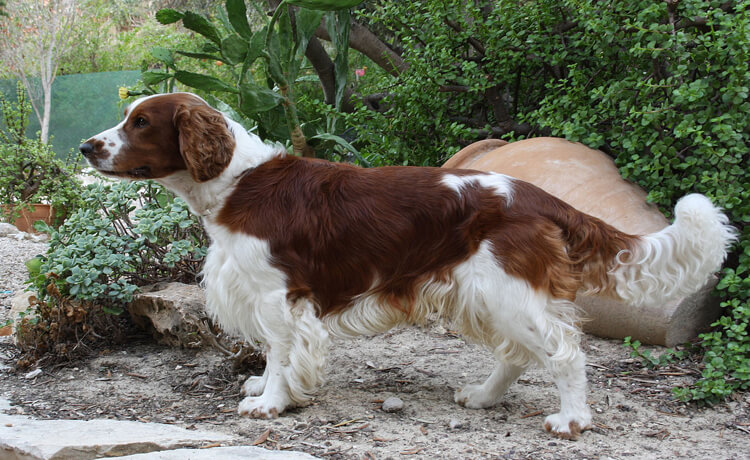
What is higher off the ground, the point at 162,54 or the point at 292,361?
the point at 162,54

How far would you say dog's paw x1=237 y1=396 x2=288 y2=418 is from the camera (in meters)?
2.96

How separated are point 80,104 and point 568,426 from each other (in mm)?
16438

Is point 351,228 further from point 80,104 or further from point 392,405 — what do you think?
point 80,104

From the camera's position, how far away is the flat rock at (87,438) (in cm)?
240

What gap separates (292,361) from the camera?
2.91 m

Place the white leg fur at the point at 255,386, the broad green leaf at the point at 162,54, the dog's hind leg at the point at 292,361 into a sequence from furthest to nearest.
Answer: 1. the broad green leaf at the point at 162,54
2. the white leg fur at the point at 255,386
3. the dog's hind leg at the point at 292,361

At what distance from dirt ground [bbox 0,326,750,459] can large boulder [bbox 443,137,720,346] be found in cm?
18

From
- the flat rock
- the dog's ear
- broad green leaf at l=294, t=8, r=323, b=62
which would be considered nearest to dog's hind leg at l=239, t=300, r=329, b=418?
the flat rock

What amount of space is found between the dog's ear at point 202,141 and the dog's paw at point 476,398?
4.91ft

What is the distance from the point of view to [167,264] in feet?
13.5

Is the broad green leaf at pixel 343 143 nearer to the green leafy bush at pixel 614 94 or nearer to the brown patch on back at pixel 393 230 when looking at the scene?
the green leafy bush at pixel 614 94

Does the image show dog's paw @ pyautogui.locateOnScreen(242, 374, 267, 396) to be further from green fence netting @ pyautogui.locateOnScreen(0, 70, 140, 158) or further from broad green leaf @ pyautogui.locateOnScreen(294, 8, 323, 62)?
green fence netting @ pyautogui.locateOnScreen(0, 70, 140, 158)

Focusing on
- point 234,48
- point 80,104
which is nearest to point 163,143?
point 234,48

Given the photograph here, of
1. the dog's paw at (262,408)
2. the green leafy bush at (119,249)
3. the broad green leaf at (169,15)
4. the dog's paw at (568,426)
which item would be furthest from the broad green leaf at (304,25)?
the dog's paw at (568,426)
